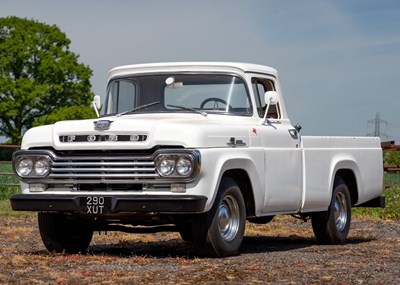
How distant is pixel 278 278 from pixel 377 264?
1636 millimetres

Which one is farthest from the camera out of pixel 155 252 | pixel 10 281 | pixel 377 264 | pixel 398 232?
pixel 398 232

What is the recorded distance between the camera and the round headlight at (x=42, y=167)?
35.4 feet

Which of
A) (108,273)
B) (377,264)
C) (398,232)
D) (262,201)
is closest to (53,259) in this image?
(108,273)

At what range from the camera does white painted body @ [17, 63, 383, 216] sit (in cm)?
1031

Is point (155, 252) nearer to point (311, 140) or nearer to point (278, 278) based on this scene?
point (311, 140)

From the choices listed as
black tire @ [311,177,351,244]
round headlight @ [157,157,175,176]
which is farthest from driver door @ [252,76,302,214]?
round headlight @ [157,157,175,176]

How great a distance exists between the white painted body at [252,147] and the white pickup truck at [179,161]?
0.5 inches

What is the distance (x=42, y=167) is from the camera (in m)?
10.8

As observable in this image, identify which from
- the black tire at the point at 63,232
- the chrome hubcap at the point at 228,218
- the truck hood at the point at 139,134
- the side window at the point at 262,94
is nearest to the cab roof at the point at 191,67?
the side window at the point at 262,94

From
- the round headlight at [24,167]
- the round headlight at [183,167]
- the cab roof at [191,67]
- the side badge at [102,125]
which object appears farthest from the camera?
the cab roof at [191,67]

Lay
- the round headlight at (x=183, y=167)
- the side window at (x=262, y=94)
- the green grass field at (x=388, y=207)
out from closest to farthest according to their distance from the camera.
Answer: the round headlight at (x=183, y=167) < the side window at (x=262, y=94) < the green grass field at (x=388, y=207)

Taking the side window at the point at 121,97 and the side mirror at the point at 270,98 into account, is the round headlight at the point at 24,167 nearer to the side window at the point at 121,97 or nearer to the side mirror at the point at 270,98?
the side window at the point at 121,97

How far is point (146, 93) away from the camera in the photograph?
1194 cm

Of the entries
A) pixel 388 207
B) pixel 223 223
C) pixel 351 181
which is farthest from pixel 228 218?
pixel 388 207
